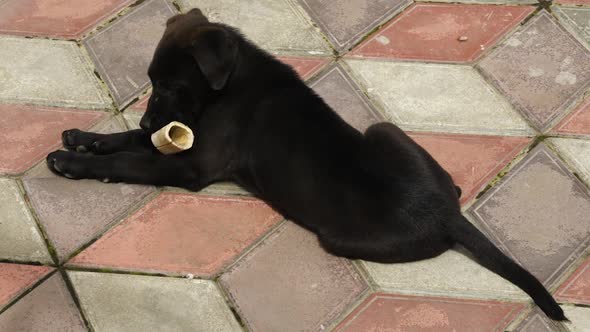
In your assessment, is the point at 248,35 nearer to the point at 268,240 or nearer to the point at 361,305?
the point at 268,240

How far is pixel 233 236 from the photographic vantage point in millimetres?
3838

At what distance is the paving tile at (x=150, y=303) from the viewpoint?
11.5 ft

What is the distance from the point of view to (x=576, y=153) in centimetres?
420

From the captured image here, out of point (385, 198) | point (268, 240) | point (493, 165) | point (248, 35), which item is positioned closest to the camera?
point (385, 198)

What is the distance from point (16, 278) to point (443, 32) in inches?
98.1

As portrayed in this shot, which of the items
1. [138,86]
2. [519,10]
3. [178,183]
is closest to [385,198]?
[178,183]

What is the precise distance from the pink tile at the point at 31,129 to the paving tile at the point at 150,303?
2.36 ft

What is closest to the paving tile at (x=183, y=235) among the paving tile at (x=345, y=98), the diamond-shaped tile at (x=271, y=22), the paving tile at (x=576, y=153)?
the paving tile at (x=345, y=98)

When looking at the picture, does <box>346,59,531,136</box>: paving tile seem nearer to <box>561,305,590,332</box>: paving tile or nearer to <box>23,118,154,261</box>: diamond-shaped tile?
<box>561,305,590,332</box>: paving tile

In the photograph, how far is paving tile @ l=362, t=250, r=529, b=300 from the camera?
363 cm

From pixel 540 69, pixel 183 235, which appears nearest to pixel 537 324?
pixel 183 235

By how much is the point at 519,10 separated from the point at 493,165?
119cm

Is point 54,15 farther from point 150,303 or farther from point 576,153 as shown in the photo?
point 576,153

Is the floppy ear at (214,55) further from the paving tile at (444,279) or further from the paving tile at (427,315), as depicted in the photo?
the paving tile at (427,315)
